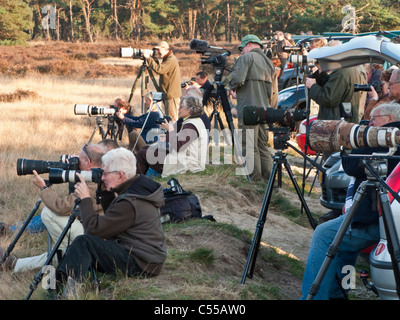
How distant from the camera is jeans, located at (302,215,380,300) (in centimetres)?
420

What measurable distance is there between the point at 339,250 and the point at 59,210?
78.9 inches

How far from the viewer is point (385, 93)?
7332 millimetres

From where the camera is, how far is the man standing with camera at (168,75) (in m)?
10.7

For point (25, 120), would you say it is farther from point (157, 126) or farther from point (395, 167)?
point (395, 167)

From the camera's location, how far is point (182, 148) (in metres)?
7.62

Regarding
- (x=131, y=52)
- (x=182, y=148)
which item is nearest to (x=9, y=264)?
(x=182, y=148)

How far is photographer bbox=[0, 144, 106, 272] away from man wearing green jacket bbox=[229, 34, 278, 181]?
3.39 meters

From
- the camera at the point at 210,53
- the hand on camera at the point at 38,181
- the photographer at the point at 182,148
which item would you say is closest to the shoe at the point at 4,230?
the hand on camera at the point at 38,181

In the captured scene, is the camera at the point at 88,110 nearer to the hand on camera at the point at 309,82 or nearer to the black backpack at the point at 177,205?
the black backpack at the point at 177,205

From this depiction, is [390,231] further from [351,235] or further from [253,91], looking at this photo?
Answer: [253,91]

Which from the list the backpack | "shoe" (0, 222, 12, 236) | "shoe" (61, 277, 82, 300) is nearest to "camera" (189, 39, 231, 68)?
the backpack
